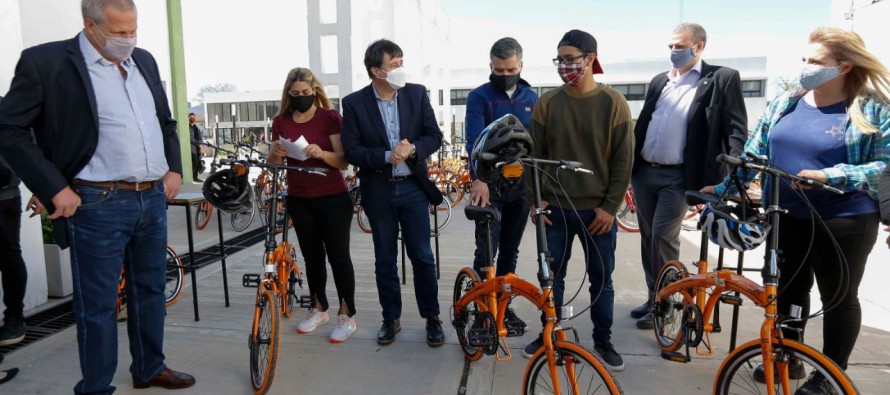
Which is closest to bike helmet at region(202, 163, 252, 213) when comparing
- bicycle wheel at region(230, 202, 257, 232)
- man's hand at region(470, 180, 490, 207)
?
man's hand at region(470, 180, 490, 207)

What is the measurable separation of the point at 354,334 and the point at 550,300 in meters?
1.88

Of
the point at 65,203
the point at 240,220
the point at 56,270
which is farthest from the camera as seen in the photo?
the point at 240,220

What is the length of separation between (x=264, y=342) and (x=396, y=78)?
1.66 metres

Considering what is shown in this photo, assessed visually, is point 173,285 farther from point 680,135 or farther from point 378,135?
point 680,135

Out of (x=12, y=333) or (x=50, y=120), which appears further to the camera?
(x=12, y=333)

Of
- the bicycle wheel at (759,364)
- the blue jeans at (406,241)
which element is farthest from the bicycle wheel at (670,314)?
the blue jeans at (406,241)

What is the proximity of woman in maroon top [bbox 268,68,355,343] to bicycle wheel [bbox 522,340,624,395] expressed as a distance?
1.62 metres

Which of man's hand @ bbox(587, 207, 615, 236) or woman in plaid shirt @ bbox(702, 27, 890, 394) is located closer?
woman in plaid shirt @ bbox(702, 27, 890, 394)

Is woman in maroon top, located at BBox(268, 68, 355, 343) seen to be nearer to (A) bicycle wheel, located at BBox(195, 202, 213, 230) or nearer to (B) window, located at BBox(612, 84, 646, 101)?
(A) bicycle wheel, located at BBox(195, 202, 213, 230)

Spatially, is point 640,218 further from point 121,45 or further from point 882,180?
point 121,45

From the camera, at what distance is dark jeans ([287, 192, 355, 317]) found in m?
3.62

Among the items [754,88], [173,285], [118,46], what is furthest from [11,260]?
[754,88]

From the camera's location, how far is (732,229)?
8.13 ft

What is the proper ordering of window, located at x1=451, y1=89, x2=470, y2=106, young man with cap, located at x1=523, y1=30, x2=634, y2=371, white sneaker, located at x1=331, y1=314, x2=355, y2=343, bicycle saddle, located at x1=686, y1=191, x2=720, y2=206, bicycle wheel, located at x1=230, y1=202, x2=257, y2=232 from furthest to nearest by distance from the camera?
window, located at x1=451, y1=89, x2=470, y2=106, bicycle wheel, located at x1=230, y1=202, x2=257, y2=232, white sneaker, located at x1=331, y1=314, x2=355, y2=343, young man with cap, located at x1=523, y1=30, x2=634, y2=371, bicycle saddle, located at x1=686, y1=191, x2=720, y2=206
